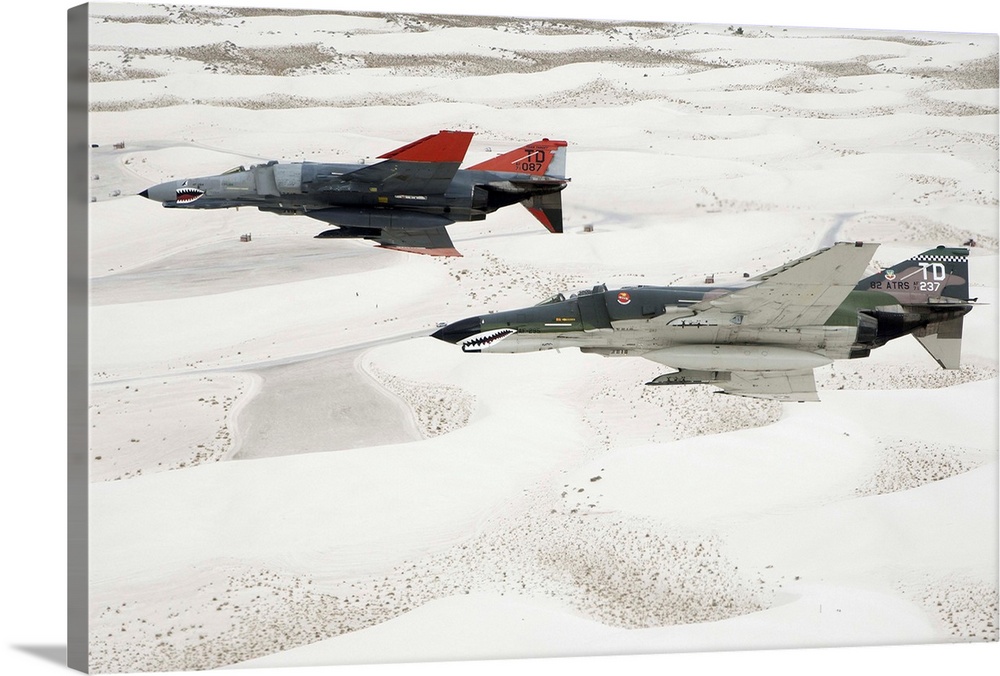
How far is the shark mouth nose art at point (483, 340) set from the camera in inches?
324

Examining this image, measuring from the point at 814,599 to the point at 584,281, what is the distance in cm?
269

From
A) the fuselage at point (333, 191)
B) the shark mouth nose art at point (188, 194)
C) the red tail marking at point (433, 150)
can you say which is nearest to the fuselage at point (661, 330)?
the fuselage at point (333, 191)

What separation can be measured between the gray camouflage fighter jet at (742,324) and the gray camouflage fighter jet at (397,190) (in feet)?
2.29

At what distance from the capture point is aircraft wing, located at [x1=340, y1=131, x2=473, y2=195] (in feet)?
26.6

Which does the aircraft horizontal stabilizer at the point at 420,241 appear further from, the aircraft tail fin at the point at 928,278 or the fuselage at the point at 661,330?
the aircraft tail fin at the point at 928,278

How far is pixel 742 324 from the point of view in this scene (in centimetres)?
838

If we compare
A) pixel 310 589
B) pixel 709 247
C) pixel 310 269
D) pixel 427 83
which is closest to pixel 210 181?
pixel 310 269

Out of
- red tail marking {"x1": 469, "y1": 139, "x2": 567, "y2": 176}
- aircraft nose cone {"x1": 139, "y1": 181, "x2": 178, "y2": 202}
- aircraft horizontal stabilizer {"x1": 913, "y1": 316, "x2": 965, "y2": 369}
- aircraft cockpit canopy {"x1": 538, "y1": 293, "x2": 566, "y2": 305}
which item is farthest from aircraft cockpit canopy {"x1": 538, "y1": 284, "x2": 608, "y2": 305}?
aircraft nose cone {"x1": 139, "y1": 181, "x2": 178, "y2": 202}

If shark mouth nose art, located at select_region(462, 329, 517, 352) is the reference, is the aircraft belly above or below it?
below

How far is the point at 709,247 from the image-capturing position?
8.62 metres

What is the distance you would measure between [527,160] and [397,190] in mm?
886

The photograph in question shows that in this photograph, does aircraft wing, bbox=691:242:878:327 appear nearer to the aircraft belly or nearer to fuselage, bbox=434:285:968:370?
fuselage, bbox=434:285:968:370

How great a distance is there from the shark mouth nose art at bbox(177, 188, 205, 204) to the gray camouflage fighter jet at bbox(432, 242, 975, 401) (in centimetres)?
177

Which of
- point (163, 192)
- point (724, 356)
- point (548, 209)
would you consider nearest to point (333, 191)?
point (163, 192)
